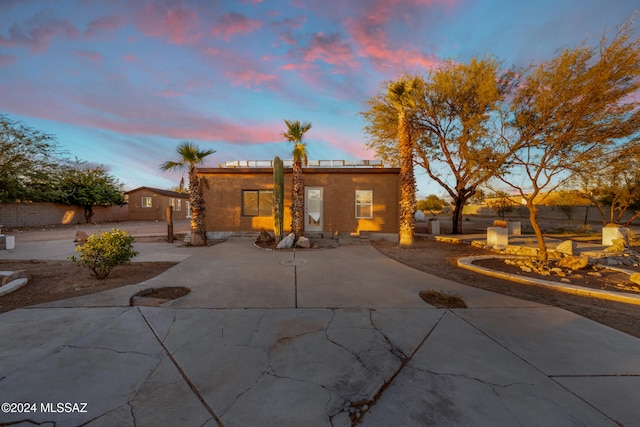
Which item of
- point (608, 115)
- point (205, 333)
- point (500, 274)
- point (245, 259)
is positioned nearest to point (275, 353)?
point (205, 333)

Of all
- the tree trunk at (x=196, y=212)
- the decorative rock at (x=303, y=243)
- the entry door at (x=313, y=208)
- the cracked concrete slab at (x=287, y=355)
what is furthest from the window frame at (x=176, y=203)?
the cracked concrete slab at (x=287, y=355)

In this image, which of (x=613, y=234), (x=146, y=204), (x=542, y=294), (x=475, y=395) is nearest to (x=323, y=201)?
(x=542, y=294)

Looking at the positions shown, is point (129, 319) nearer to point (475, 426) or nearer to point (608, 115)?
point (475, 426)

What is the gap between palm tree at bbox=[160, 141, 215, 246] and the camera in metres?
10.4

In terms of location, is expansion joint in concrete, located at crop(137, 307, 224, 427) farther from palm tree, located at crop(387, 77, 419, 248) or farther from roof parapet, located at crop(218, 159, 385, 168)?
roof parapet, located at crop(218, 159, 385, 168)

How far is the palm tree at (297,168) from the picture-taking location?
10.4m

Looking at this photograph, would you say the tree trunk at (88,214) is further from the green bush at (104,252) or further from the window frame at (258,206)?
the green bush at (104,252)

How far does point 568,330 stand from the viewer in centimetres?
343

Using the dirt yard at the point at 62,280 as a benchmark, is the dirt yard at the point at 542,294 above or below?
below

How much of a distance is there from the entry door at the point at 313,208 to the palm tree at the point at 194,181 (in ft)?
16.7

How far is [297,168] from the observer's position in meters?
10.8

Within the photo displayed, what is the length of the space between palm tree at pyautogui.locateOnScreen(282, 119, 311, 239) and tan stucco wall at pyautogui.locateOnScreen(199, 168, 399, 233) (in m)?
1.67

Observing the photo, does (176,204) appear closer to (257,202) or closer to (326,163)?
(257,202)

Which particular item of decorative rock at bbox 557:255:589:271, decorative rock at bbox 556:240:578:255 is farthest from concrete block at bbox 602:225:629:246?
decorative rock at bbox 557:255:589:271
